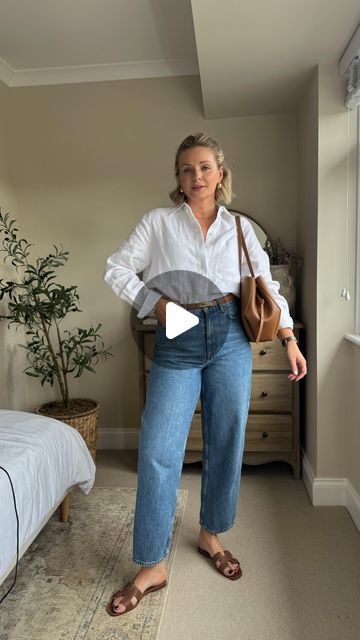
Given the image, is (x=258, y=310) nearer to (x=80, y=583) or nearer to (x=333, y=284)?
(x=333, y=284)

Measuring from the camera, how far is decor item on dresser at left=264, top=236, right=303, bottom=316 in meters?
2.51

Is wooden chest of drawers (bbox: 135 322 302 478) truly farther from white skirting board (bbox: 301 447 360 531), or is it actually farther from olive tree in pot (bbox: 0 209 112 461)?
olive tree in pot (bbox: 0 209 112 461)

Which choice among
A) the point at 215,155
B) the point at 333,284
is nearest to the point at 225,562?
the point at 333,284

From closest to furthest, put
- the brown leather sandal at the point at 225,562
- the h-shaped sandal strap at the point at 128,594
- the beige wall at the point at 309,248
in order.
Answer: the h-shaped sandal strap at the point at 128,594 < the brown leather sandal at the point at 225,562 < the beige wall at the point at 309,248

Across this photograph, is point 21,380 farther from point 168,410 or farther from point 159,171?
point 168,410

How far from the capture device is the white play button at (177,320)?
1.46 metres

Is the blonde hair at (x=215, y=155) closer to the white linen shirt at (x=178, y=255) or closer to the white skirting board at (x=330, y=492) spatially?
the white linen shirt at (x=178, y=255)

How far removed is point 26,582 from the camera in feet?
5.56

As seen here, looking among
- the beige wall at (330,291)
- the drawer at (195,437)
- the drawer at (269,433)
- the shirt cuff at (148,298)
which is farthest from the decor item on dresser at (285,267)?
the shirt cuff at (148,298)

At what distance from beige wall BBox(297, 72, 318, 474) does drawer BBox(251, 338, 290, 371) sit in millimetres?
125

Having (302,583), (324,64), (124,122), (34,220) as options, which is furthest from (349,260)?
(34,220)

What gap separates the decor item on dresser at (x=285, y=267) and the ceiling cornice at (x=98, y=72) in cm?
117

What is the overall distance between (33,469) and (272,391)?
133 centimetres

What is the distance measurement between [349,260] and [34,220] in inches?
76.4
